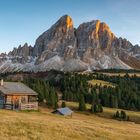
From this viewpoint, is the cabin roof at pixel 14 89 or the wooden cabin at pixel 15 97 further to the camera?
the cabin roof at pixel 14 89

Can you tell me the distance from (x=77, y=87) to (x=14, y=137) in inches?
5990

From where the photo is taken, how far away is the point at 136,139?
141ft

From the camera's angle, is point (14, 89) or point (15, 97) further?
point (14, 89)

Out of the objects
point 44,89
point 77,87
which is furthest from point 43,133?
point 77,87

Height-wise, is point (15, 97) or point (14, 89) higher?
point (14, 89)

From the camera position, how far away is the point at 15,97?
77.8 m

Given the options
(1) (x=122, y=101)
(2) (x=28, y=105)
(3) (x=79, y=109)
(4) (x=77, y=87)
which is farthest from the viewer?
(4) (x=77, y=87)

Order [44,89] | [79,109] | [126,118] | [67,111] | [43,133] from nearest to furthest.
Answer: [43,133]
[67,111]
[126,118]
[79,109]
[44,89]

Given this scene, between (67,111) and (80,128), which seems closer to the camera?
(80,128)

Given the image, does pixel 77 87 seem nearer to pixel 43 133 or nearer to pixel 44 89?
pixel 44 89

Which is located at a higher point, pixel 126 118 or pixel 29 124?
pixel 29 124

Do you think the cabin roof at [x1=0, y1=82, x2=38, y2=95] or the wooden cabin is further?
the cabin roof at [x1=0, y1=82, x2=38, y2=95]

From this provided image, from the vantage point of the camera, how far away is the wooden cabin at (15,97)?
73.2 m

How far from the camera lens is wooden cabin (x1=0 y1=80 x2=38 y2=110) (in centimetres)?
7325
